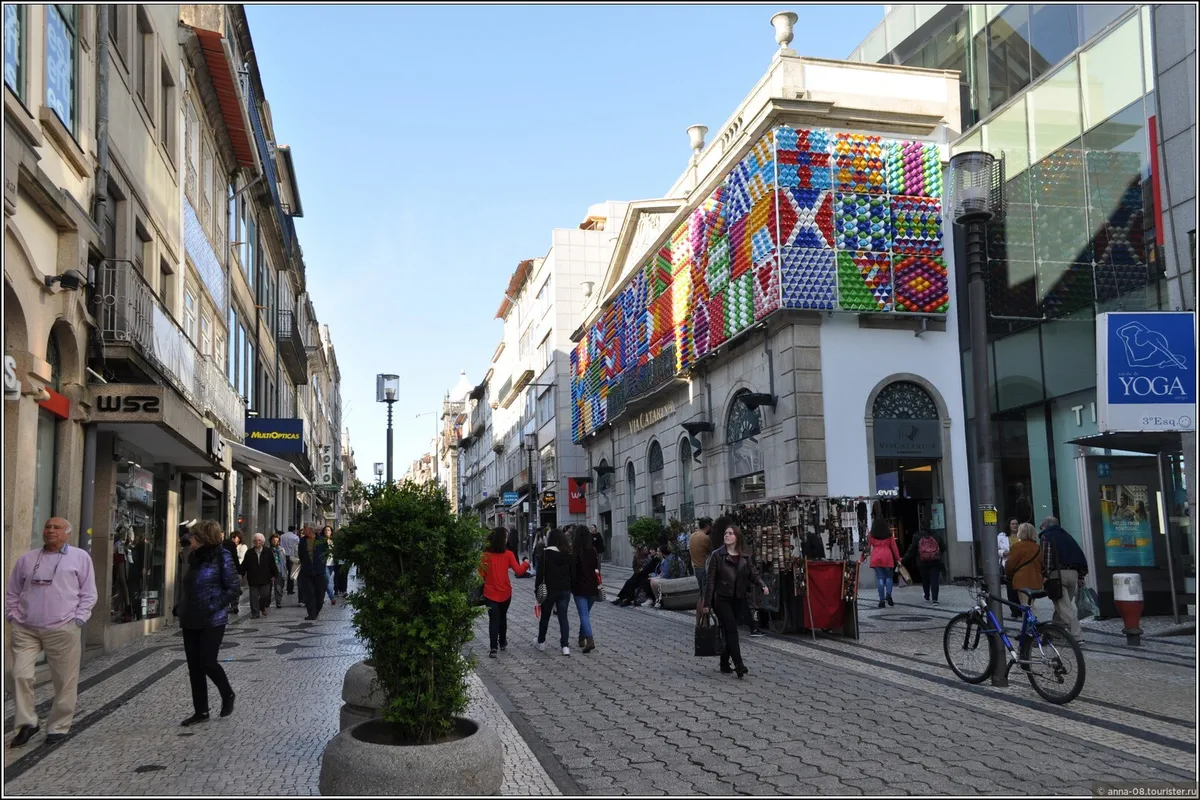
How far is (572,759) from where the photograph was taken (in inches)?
274

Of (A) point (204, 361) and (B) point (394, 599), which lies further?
(A) point (204, 361)

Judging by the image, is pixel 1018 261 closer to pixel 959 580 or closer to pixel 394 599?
pixel 959 580

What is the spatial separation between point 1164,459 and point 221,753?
13029mm

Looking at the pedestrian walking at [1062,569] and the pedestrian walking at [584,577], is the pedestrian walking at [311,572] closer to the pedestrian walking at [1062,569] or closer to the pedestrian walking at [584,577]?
the pedestrian walking at [584,577]

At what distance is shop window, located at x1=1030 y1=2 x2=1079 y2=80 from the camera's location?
21.4 metres

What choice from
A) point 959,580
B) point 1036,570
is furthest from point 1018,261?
point 1036,570

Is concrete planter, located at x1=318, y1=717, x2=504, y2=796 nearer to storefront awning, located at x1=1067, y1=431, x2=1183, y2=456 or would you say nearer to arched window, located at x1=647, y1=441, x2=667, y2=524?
storefront awning, located at x1=1067, y1=431, x2=1183, y2=456

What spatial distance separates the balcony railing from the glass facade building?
15226 mm

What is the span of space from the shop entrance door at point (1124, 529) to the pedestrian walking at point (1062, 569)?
224 centimetres

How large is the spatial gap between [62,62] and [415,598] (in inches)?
343

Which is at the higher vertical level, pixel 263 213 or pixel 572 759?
pixel 263 213

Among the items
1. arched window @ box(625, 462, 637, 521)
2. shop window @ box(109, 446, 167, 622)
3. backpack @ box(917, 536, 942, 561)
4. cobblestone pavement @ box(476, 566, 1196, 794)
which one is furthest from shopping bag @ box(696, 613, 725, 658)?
arched window @ box(625, 462, 637, 521)

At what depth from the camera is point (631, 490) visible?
Answer: 40.0 m

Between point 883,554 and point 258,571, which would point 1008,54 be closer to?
point 883,554
